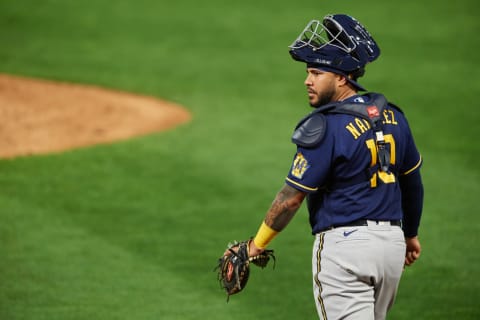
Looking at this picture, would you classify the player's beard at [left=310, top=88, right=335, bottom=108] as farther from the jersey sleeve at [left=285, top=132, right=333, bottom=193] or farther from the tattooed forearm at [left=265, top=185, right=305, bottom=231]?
the tattooed forearm at [left=265, top=185, right=305, bottom=231]

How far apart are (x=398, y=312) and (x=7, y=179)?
478cm

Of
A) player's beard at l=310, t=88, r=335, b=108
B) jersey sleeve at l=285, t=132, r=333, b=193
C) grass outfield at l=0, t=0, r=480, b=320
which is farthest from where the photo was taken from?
grass outfield at l=0, t=0, r=480, b=320

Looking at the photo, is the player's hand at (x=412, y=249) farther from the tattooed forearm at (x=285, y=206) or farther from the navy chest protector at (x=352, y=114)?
the tattooed forearm at (x=285, y=206)

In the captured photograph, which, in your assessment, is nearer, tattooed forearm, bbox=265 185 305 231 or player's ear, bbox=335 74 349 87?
tattooed forearm, bbox=265 185 305 231

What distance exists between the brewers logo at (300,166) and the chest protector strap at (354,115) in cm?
7

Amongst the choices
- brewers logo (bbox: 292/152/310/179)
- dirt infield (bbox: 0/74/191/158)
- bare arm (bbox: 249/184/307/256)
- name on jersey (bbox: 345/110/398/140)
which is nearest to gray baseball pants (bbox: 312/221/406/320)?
bare arm (bbox: 249/184/307/256)

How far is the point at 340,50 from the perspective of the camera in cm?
425

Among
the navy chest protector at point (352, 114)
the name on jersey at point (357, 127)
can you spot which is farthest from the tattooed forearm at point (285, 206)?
the name on jersey at point (357, 127)

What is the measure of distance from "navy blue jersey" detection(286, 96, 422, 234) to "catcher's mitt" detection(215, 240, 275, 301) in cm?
34

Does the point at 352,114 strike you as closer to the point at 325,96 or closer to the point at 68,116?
the point at 325,96

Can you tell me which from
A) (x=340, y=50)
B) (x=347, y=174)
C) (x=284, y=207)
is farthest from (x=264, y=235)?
(x=340, y=50)

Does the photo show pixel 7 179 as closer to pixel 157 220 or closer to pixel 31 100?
pixel 157 220

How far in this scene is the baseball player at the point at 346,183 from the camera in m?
4.08

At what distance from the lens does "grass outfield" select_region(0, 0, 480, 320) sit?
6.46 m
